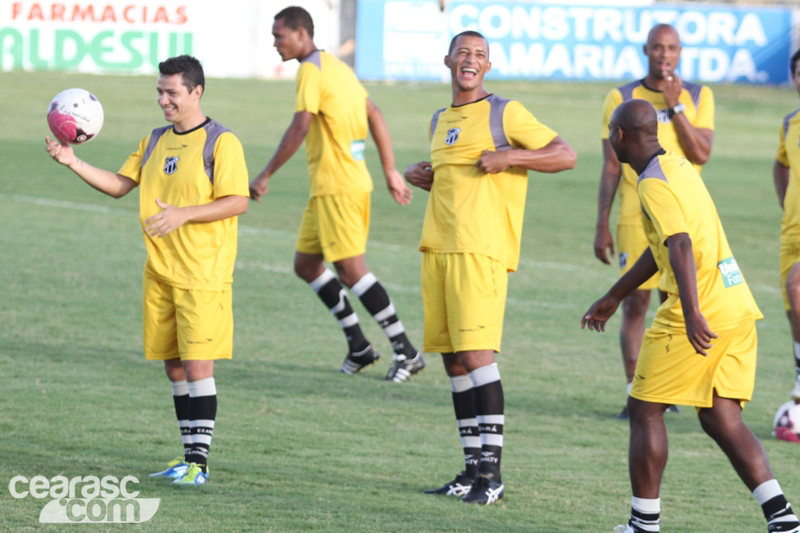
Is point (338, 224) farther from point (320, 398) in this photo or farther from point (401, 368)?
point (320, 398)

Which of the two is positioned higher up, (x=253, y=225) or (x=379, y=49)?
(x=379, y=49)

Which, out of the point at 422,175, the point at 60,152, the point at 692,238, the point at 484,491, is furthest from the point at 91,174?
the point at 692,238

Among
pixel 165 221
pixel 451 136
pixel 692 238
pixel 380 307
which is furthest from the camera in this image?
→ pixel 380 307

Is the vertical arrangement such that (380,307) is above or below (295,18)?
below

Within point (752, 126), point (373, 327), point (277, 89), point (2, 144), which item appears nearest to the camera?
point (373, 327)

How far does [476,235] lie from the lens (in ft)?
18.5

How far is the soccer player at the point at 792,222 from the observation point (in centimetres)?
685

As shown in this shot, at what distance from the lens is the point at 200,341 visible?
18.3 feet

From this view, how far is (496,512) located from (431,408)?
2179 mm

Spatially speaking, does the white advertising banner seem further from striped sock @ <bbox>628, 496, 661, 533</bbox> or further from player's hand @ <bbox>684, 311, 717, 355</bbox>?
player's hand @ <bbox>684, 311, 717, 355</bbox>

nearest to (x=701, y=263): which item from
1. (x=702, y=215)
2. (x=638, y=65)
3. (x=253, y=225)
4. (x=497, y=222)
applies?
(x=702, y=215)

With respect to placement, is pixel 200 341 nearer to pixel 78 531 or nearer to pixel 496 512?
pixel 78 531

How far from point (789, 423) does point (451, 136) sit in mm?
2803

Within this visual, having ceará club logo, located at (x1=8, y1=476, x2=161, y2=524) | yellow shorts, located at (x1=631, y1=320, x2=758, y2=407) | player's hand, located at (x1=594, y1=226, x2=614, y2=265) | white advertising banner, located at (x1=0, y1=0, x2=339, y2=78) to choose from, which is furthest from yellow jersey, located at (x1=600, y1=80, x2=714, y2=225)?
white advertising banner, located at (x1=0, y1=0, x2=339, y2=78)
